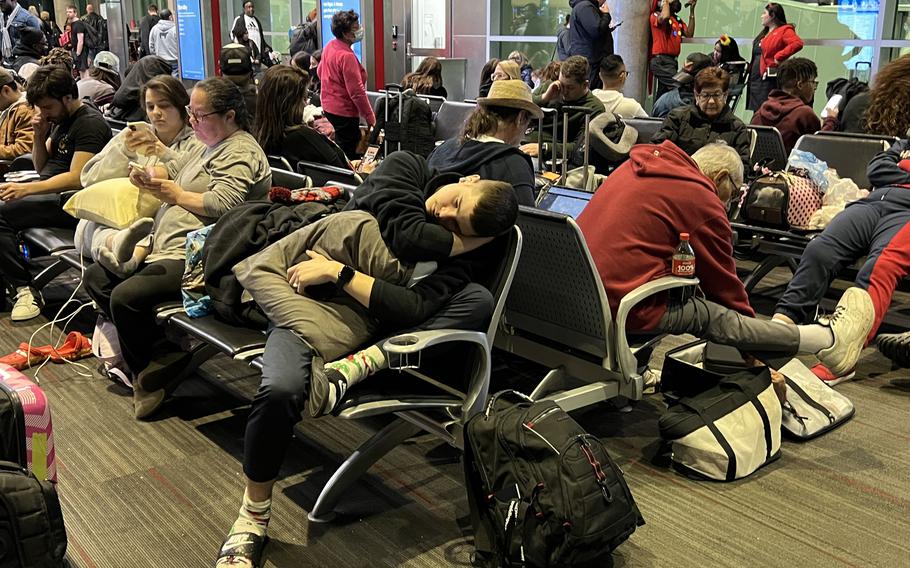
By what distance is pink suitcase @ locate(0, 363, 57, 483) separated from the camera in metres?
1.79

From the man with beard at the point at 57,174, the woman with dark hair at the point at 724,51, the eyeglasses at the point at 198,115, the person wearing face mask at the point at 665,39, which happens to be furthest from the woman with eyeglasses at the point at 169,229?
the person wearing face mask at the point at 665,39

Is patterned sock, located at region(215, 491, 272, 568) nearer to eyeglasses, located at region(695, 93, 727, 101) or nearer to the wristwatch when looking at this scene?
the wristwatch

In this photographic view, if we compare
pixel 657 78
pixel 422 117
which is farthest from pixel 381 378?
pixel 657 78

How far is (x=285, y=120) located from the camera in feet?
15.1

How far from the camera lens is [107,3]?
55.4 ft

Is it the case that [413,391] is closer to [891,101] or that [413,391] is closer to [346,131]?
[891,101]

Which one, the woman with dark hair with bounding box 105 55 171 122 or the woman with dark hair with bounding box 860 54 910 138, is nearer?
the woman with dark hair with bounding box 860 54 910 138

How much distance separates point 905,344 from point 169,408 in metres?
3.04

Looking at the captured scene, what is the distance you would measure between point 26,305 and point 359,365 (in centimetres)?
→ 299

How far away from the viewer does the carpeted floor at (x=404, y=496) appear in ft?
8.17

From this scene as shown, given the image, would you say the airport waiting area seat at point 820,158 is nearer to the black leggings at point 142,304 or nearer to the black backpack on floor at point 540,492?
the black backpack on floor at point 540,492

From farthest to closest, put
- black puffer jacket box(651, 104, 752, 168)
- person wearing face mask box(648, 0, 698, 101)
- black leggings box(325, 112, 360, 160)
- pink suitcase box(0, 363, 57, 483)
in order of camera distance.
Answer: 1. person wearing face mask box(648, 0, 698, 101)
2. black leggings box(325, 112, 360, 160)
3. black puffer jacket box(651, 104, 752, 168)
4. pink suitcase box(0, 363, 57, 483)

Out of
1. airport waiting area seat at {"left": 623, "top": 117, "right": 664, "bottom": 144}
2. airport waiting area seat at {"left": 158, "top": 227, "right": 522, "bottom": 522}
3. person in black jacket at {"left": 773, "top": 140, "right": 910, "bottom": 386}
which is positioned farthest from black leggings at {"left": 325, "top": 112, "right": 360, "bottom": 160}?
airport waiting area seat at {"left": 158, "top": 227, "right": 522, "bottom": 522}

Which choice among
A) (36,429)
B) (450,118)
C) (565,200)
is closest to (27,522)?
(36,429)
